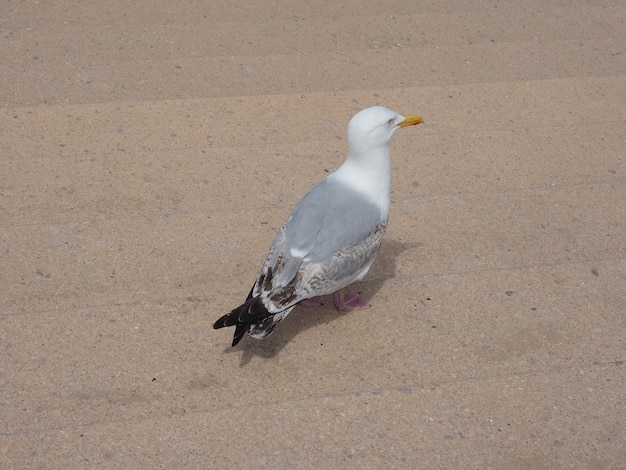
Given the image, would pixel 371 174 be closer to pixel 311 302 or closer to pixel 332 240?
pixel 332 240

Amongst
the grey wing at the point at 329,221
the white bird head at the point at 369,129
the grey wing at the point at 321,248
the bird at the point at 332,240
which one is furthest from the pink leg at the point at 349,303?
the white bird head at the point at 369,129

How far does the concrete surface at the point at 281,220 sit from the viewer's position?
3.47 meters

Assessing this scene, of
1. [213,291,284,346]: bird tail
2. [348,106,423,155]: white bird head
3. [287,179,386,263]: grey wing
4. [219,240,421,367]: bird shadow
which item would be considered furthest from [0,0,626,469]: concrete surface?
[348,106,423,155]: white bird head

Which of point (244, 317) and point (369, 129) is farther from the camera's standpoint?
point (369, 129)

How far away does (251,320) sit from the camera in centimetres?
362

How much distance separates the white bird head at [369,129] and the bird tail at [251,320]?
2.94 ft

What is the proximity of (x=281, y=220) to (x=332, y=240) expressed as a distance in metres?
0.88

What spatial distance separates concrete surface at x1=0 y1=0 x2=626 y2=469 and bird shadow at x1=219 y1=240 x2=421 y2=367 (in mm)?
15

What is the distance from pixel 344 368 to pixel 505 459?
799 mm

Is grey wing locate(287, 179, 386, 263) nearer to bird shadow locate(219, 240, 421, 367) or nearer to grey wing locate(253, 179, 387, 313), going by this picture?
grey wing locate(253, 179, 387, 313)

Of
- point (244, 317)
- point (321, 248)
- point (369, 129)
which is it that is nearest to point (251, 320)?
point (244, 317)

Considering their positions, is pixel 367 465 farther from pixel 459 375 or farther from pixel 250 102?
pixel 250 102

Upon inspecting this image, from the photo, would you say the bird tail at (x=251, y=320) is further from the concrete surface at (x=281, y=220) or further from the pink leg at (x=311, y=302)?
the pink leg at (x=311, y=302)

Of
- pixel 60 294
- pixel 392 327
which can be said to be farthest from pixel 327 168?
pixel 60 294
